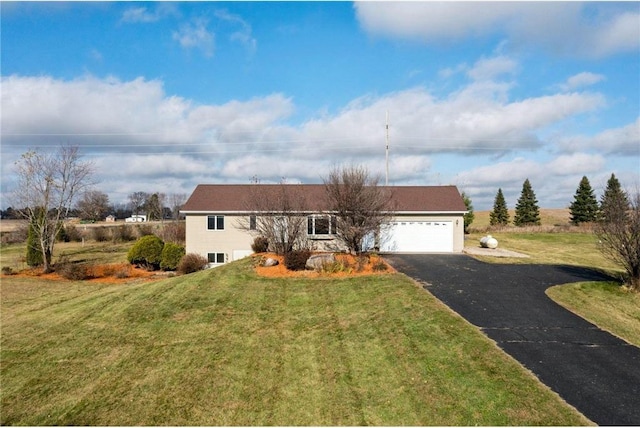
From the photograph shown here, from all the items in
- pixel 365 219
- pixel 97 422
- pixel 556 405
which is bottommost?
pixel 97 422

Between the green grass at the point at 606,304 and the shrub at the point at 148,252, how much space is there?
21386mm

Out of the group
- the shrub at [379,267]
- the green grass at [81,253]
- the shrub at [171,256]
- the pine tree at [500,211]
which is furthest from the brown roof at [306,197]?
the pine tree at [500,211]

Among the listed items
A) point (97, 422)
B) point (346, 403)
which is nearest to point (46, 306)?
point (97, 422)

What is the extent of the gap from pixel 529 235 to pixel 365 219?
26091mm

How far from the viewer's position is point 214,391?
332 inches

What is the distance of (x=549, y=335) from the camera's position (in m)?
9.98

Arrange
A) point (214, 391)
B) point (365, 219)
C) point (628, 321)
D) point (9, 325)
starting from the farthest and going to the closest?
point (365, 219)
point (9, 325)
point (628, 321)
point (214, 391)

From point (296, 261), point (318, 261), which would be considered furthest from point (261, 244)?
point (318, 261)

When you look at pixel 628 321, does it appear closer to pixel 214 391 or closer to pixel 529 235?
pixel 214 391

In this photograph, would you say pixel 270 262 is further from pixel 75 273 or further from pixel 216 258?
pixel 75 273

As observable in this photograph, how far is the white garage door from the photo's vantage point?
24.6 metres

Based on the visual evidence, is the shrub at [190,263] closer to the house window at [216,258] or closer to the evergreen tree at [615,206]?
the house window at [216,258]

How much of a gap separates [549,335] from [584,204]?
47197mm

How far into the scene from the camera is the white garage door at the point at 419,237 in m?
24.6
